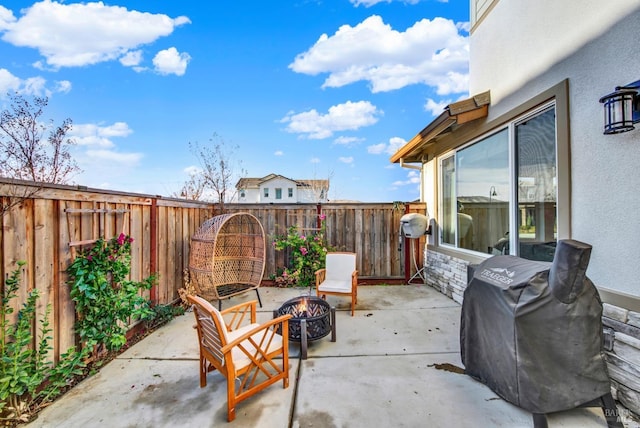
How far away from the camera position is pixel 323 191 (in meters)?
12.9

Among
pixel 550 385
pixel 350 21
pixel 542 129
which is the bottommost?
pixel 550 385

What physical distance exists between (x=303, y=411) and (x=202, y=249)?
2805mm

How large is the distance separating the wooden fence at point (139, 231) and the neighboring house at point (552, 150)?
1.48 meters

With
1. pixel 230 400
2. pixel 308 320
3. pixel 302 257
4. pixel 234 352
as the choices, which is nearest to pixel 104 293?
pixel 234 352

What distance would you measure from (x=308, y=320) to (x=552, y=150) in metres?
3.02

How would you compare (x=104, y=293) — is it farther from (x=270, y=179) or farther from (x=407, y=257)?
(x=270, y=179)

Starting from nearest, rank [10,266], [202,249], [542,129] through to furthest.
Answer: [10,266]
[542,129]
[202,249]

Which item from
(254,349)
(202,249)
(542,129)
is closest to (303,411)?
(254,349)

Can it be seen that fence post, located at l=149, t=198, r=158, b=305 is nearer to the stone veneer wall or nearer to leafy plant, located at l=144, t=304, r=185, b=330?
leafy plant, located at l=144, t=304, r=185, b=330

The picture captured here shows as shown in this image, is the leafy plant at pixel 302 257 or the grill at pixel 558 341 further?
the leafy plant at pixel 302 257

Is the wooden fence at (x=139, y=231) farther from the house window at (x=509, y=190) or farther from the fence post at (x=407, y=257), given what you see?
the house window at (x=509, y=190)

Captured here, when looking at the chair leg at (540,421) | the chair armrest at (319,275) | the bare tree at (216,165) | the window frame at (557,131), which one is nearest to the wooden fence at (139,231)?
the chair armrest at (319,275)

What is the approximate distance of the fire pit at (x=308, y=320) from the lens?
2.71 meters

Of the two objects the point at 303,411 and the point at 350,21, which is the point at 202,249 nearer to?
the point at 303,411
